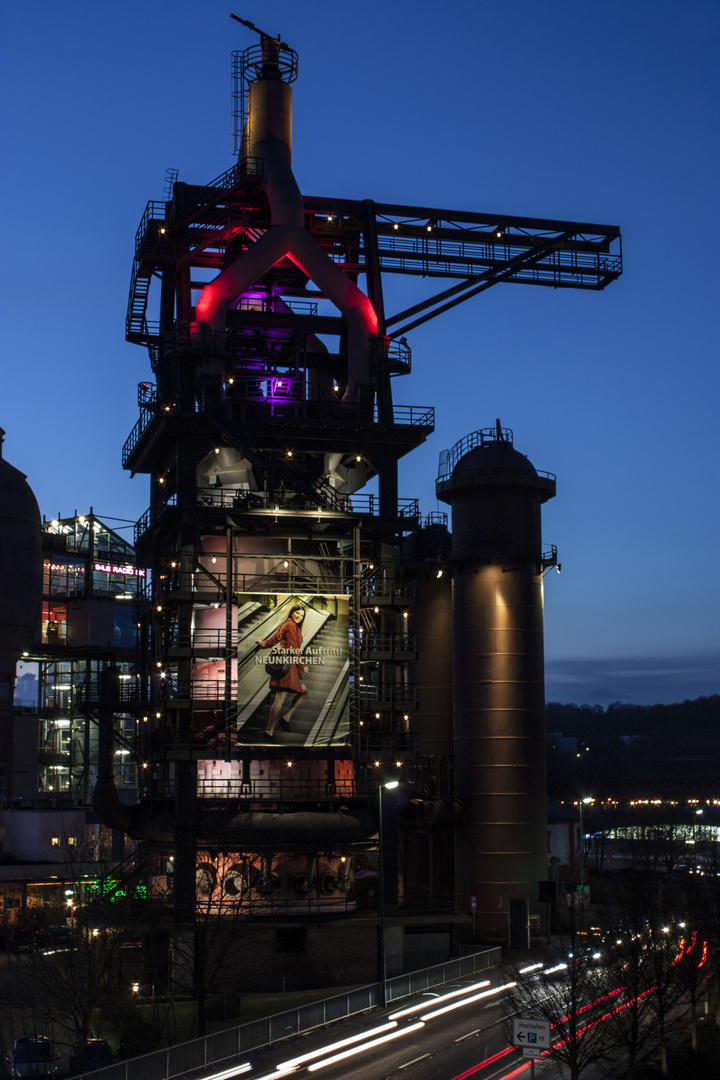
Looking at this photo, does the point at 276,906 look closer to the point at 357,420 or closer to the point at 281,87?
the point at 357,420

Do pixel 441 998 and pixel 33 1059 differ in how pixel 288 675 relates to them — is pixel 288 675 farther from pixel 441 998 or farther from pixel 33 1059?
pixel 33 1059

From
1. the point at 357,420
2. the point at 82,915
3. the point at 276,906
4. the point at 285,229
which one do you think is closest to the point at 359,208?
the point at 285,229

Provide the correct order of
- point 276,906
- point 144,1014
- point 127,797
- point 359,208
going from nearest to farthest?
point 144,1014
point 276,906
point 359,208
point 127,797

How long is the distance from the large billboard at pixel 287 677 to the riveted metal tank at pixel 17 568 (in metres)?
17.9

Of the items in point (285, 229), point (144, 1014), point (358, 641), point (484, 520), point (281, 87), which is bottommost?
point (144, 1014)

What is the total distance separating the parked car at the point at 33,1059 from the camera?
121 ft

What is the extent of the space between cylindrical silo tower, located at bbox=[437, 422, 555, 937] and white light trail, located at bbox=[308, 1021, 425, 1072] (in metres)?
26.8

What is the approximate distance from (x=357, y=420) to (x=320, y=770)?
60.2ft

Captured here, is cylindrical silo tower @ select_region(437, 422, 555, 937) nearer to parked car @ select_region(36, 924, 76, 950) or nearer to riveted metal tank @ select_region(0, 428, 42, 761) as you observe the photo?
parked car @ select_region(36, 924, 76, 950)

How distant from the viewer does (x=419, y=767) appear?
7350 centimetres

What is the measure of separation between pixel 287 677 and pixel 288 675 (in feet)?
0.36

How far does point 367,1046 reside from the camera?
39281 mm

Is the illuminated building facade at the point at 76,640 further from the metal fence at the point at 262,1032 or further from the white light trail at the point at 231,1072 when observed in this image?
the white light trail at the point at 231,1072

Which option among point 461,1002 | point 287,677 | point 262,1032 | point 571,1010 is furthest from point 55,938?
point 571,1010
